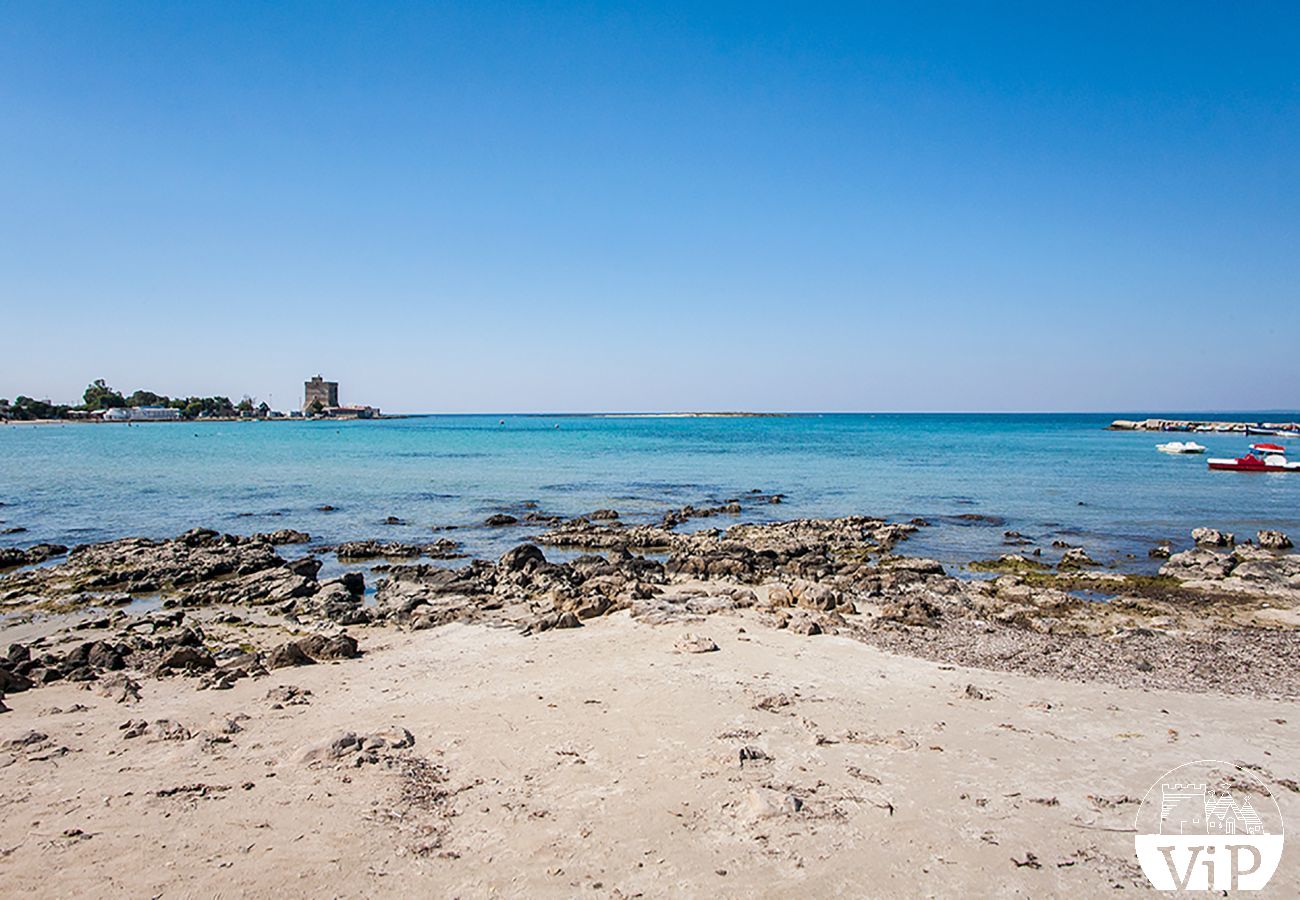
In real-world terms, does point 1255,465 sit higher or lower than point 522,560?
higher

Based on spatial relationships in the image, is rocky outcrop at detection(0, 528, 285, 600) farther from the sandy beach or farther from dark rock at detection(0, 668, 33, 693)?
dark rock at detection(0, 668, 33, 693)

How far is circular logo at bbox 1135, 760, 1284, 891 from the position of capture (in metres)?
5.96

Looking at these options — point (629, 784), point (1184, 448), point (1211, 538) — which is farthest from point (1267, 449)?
point (629, 784)

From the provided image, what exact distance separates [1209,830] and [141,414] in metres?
226

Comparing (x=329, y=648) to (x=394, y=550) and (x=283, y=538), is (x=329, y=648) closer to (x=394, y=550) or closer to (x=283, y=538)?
(x=394, y=550)

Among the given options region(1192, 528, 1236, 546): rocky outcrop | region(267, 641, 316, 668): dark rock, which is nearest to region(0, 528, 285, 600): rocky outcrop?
region(267, 641, 316, 668): dark rock

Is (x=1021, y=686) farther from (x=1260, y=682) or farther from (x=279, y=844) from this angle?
(x=279, y=844)

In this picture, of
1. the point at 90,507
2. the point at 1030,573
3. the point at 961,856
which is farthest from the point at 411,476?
the point at 961,856

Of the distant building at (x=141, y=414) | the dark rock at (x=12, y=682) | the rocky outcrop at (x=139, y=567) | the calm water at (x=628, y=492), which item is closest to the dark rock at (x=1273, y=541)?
the calm water at (x=628, y=492)

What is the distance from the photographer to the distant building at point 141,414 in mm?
186375

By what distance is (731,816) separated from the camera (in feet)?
22.2

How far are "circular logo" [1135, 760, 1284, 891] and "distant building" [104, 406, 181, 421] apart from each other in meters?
221

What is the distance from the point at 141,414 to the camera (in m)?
190

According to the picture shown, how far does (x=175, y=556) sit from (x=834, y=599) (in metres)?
18.1
